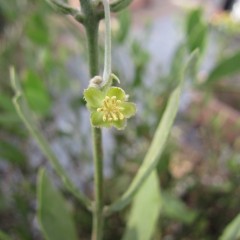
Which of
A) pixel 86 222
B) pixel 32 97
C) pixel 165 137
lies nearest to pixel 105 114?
pixel 165 137

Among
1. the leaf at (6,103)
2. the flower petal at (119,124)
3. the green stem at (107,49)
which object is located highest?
the green stem at (107,49)

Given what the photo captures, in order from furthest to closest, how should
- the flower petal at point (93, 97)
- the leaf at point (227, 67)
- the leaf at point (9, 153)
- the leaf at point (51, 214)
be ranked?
the leaf at point (9, 153) → the leaf at point (227, 67) → the leaf at point (51, 214) → the flower petal at point (93, 97)

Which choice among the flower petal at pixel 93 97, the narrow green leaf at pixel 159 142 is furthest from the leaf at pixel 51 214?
the flower petal at pixel 93 97

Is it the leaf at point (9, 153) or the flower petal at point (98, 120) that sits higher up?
the flower petal at point (98, 120)

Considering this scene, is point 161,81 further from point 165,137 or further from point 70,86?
point 165,137

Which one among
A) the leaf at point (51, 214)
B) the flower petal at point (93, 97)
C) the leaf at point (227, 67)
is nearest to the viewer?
the flower petal at point (93, 97)

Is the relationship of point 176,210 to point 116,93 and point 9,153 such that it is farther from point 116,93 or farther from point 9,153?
point 116,93

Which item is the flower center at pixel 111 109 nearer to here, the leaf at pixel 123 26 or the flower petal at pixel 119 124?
the flower petal at pixel 119 124

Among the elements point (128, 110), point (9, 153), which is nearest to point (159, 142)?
point (128, 110)
